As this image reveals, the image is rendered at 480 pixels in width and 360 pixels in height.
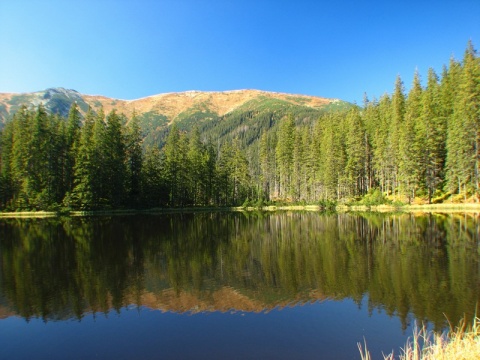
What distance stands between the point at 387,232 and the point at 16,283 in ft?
106

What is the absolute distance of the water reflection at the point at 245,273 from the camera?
15000 mm

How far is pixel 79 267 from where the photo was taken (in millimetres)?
22266

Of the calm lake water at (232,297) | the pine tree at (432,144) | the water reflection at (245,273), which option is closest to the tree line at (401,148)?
the pine tree at (432,144)

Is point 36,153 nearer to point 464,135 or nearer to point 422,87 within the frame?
point 464,135

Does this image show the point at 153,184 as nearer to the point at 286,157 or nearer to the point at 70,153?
the point at 70,153

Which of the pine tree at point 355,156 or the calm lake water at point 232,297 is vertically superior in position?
the pine tree at point 355,156

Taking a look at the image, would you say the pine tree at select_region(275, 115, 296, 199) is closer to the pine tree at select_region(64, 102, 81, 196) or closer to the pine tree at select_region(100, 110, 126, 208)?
the pine tree at select_region(100, 110, 126, 208)

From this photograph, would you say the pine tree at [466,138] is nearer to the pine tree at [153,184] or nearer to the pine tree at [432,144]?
the pine tree at [432,144]

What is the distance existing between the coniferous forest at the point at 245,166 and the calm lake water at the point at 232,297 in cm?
3759

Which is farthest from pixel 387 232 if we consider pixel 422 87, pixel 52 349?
pixel 422 87

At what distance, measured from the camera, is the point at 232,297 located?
1627 cm

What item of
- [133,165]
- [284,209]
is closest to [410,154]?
[284,209]

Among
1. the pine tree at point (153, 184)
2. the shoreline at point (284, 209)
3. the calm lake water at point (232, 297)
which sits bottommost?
the calm lake water at point (232, 297)

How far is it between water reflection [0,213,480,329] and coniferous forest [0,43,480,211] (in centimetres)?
3194
